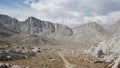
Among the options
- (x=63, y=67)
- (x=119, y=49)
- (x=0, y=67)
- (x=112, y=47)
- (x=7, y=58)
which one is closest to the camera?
(x=0, y=67)

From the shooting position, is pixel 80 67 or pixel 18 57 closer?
pixel 80 67

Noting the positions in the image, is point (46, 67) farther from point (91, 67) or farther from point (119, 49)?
point (119, 49)

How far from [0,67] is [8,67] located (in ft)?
9.68

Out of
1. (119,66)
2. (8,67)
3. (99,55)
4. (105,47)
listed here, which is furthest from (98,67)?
(105,47)

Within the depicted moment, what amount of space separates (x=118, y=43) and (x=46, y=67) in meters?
67.2

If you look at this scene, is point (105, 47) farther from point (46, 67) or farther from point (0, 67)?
point (0, 67)

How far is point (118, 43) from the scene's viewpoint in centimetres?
11144

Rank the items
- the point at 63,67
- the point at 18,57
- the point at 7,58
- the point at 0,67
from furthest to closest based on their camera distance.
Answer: the point at 18,57 < the point at 7,58 < the point at 63,67 < the point at 0,67

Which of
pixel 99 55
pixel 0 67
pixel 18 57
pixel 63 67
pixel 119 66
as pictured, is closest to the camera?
pixel 0 67

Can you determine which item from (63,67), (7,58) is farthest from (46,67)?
(7,58)

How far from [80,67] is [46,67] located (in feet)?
28.8

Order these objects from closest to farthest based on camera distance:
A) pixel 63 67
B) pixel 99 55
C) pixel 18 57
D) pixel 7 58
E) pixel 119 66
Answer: pixel 119 66
pixel 63 67
pixel 7 58
pixel 18 57
pixel 99 55

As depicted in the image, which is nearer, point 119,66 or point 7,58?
point 119,66

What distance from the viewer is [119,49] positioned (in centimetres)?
10725
